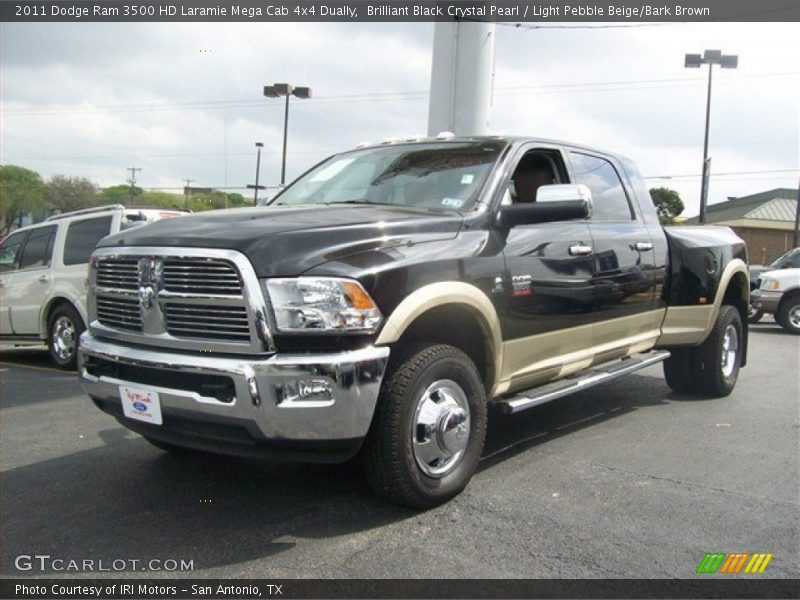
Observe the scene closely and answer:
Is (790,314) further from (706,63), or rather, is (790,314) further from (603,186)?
(706,63)

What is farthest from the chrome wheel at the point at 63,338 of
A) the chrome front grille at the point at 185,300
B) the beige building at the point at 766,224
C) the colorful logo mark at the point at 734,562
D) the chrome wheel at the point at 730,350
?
the beige building at the point at 766,224

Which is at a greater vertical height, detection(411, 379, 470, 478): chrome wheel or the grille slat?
the grille slat

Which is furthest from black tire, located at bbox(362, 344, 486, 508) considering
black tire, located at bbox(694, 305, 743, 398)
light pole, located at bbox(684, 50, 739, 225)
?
light pole, located at bbox(684, 50, 739, 225)

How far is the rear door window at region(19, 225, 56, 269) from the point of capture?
9.12 m

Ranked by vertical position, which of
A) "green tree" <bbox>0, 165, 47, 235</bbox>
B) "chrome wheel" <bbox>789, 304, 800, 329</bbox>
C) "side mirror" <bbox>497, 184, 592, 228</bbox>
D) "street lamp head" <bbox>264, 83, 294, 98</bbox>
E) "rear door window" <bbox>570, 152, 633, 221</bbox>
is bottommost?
"chrome wheel" <bbox>789, 304, 800, 329</bbox>

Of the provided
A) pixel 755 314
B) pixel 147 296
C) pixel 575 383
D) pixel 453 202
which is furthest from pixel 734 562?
pixel 755 314

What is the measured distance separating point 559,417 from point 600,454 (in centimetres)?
98

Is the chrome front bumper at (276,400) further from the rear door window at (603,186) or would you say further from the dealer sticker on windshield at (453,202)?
the rear door window at (603,186)

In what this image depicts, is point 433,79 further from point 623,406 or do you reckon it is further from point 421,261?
point 421,261

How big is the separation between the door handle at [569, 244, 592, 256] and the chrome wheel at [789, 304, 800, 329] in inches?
425

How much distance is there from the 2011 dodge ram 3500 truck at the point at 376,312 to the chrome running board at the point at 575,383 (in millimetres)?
18

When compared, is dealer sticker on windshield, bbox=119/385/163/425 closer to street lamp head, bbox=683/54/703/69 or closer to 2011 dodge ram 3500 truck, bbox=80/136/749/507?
2011 dodge ram 3500 truck, bbox=80/136/749/507

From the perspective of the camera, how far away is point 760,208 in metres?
53.9

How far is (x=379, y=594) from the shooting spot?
9.09 ft
